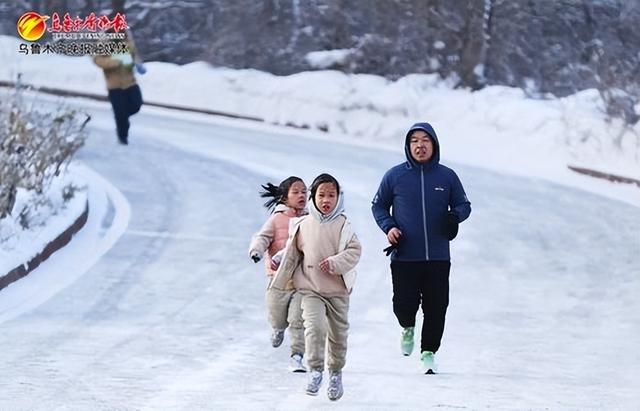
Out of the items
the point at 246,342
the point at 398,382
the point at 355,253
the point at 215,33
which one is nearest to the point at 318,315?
the point at 355,253

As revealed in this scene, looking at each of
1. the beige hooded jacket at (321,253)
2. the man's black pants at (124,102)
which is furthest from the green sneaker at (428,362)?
the man's black pants at (124,102)

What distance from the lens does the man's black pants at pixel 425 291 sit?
26.5 ft

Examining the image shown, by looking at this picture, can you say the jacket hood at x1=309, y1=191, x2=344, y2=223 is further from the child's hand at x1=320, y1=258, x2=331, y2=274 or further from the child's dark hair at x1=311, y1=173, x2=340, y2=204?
the child's hand at x1=320, y1=258, x2=331, y2=274

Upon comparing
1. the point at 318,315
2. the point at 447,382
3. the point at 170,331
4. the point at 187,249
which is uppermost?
the point at 318,315

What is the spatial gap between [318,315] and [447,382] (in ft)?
4.60

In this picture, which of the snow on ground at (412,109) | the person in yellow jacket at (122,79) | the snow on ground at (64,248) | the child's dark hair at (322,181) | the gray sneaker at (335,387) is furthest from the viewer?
the snow on ground at (412,109)

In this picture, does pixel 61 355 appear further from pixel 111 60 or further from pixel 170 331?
pixel 111 60

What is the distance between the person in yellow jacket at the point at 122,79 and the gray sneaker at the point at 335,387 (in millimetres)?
11524

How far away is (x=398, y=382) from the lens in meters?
8.37

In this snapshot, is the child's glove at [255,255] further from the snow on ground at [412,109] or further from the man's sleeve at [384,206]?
the snow on ground at [412,109]

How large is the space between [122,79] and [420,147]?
44.2ft

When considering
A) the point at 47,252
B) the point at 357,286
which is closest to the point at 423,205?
the point at 357,286

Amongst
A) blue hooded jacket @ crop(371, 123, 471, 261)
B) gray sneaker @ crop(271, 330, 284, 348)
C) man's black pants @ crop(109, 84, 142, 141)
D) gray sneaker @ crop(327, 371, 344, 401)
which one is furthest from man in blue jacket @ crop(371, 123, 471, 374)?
man's black pants @ crop(109, 84, 142, 141)

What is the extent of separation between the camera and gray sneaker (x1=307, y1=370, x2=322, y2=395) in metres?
7.47
